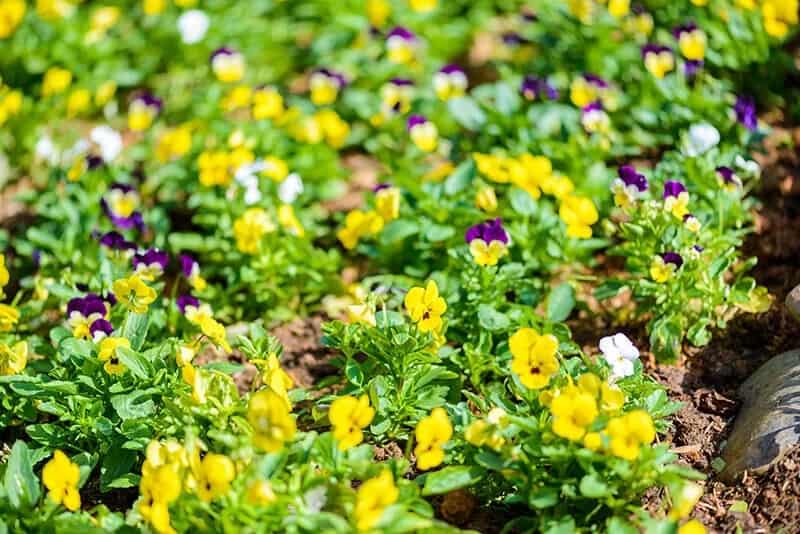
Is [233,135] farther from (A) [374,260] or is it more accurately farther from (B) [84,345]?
(B) [84,345]

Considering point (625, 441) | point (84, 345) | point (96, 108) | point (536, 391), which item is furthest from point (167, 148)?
point (625, 441)

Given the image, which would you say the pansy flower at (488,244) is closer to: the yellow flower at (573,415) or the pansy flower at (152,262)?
the yellow flower at (573,415)

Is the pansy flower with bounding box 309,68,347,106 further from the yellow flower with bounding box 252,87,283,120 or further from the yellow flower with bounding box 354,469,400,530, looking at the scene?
the yellow flower with bounding box 354,469,400,530

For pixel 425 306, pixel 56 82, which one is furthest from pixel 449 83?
pixel 425 306

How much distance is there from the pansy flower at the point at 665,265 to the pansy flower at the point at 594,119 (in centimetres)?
104

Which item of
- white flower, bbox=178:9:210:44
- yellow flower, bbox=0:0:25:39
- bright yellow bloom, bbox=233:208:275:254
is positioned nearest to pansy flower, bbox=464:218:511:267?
bright yellow bloom, bbox=233:208:275:254

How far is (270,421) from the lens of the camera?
3.06 meters

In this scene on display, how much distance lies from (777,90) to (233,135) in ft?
8.20

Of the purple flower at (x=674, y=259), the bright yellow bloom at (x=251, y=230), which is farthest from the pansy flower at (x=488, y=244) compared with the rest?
the bright yellow bloom at (x=251, y=230)

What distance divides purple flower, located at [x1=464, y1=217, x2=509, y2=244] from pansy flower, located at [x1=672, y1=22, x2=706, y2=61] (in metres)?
1.52

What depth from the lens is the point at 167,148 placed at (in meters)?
4.98

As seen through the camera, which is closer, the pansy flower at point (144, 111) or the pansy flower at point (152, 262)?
the pansy flower at point (152, 262)

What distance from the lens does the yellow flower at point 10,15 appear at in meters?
5.79

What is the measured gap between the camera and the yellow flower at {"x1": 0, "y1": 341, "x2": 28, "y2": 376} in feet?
12.2
